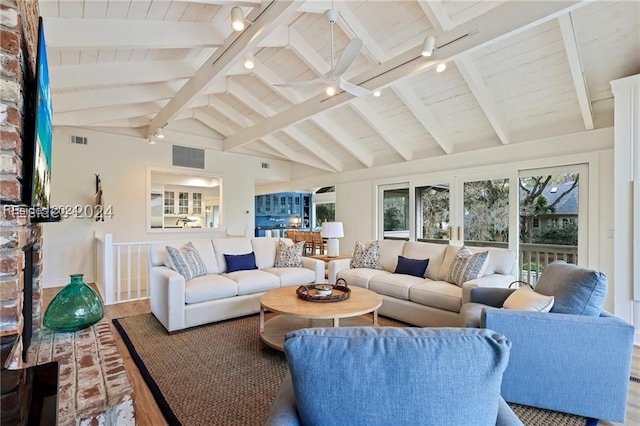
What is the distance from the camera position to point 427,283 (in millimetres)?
3580

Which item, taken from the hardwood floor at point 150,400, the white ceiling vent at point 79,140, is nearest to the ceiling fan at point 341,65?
the hardwood floor at point 150,400

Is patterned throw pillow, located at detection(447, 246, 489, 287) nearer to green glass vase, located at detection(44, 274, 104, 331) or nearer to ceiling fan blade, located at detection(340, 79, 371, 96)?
ceiling fan blade, located at detection(340, 79, 371, 96)

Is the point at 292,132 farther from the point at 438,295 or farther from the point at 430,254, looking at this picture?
the point at 438,295

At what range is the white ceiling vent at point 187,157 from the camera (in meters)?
6.61

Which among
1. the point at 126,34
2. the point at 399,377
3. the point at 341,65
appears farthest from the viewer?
the point at 126,34

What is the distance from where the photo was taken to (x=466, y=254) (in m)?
3.62

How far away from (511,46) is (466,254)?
2.40 metres

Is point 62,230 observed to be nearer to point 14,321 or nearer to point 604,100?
point 14,321

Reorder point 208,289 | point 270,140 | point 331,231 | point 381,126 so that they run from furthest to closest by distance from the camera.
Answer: point 270,140 < point 381,126 < point 331,231 < point 208,289

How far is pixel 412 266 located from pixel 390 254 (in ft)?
1.55

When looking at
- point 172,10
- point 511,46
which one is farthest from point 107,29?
point 511,46

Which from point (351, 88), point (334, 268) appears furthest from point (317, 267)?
point (351, 88)

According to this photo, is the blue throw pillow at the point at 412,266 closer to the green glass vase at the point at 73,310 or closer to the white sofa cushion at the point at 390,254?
the white sofa cushion at the point at 390,254

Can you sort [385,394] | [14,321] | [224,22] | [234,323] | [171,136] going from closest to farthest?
[385,394] < [14,321] < [224,22] < [234,323] < [171,136]
